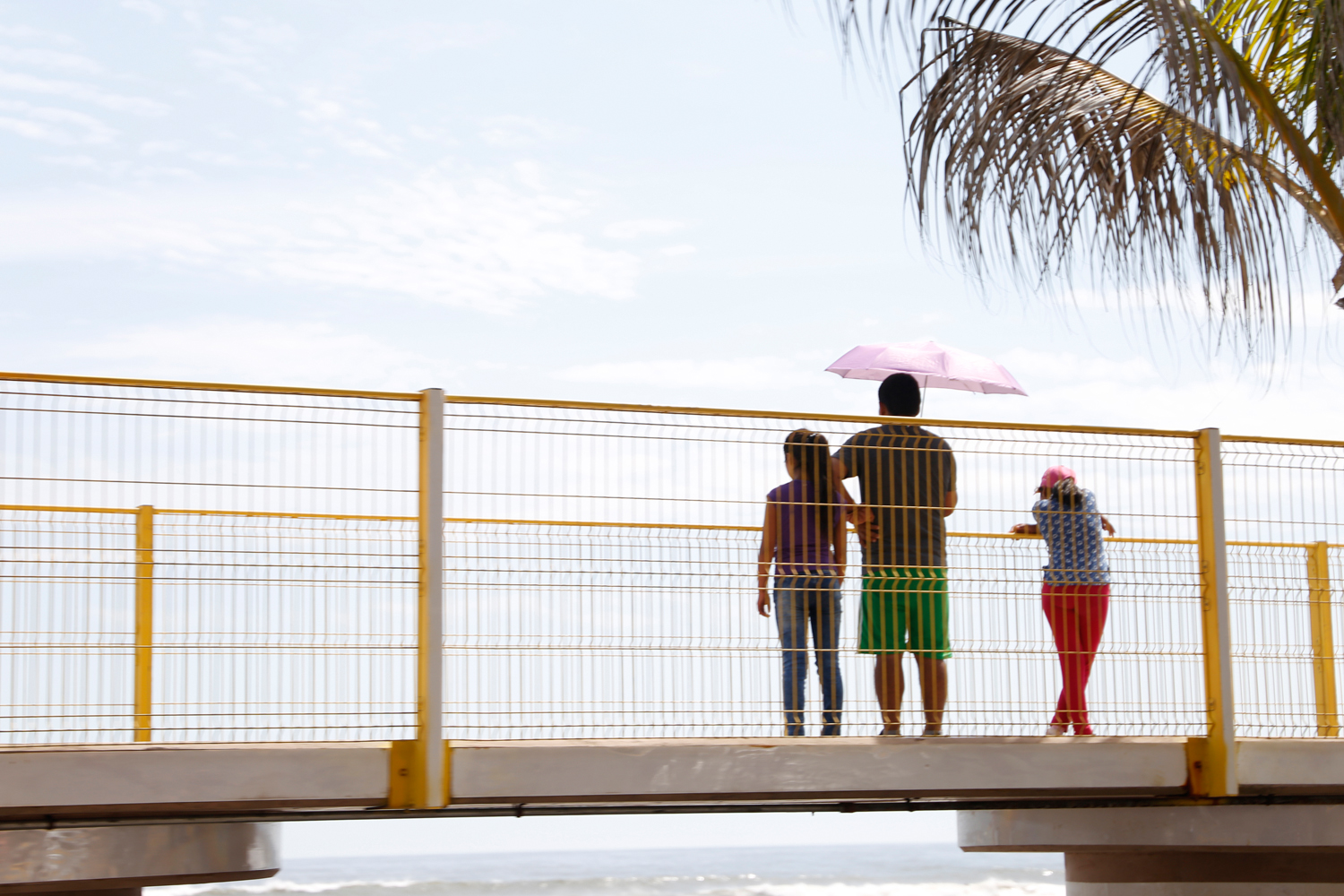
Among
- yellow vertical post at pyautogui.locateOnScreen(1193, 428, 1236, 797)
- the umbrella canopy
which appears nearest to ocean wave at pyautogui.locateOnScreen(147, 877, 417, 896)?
the umbrella canopy

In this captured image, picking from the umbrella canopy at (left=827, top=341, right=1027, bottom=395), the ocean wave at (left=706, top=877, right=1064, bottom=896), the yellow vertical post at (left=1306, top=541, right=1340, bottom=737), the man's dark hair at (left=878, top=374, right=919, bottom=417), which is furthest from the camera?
the ocean wave at (left=706, top=877, right=1064, bottom=896)

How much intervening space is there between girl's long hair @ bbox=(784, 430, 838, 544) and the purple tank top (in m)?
0.03

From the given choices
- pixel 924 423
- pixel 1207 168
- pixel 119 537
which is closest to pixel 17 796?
pixel 119 537

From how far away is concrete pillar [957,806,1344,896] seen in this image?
23.2ft

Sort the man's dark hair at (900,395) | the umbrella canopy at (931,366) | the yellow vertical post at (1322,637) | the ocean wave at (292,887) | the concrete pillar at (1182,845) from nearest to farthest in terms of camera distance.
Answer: the man's dark hair at (900,395), the yellow vertical post at (1322,637), the concrete pillar at (1182,845), the umbrella canopy at (931,366), the ocean wave at (292,887)

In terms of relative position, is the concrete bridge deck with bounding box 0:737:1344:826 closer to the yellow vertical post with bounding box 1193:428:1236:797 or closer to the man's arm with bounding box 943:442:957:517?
the yellow vertical post with bounding box 1193:428:1236:797

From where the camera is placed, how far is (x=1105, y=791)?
6.48m

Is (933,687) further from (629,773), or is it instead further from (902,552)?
(629,773)

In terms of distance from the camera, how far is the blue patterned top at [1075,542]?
6.48m

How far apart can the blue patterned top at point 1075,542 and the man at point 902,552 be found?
52cm

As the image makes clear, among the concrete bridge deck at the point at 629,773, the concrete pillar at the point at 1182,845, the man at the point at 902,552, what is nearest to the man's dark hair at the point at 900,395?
the man at the point at 902,552

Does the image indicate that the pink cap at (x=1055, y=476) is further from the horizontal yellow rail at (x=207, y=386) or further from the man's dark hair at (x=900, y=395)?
the horizontal yellow rail at (x=207, y=386)

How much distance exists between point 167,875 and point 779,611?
9.71ft

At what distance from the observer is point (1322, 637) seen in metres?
6.89
